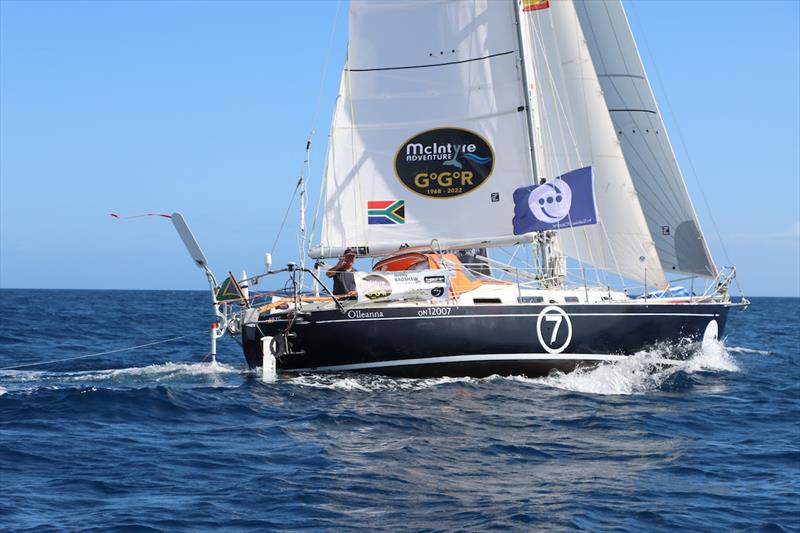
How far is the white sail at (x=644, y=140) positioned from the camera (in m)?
21.8

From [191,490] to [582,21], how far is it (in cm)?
1832

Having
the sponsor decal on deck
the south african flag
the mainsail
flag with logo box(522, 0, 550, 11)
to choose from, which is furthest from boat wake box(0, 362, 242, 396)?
flag with logo box(522, 0, 550, 11)

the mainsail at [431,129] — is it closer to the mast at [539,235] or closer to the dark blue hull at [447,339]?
the mast at [539,235]

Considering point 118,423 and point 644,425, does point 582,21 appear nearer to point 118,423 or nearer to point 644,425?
point 644,425

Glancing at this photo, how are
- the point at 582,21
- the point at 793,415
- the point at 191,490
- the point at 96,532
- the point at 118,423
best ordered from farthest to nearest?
the point at 582,21
the point at 793,415
the point at 118,423
the point at 191,490
the point at 96,532

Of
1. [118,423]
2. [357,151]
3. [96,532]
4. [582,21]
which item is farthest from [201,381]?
[582,21]

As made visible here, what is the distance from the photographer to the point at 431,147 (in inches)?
768

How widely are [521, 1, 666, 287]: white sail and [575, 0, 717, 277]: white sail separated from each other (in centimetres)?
202

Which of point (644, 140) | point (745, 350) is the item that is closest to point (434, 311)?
point (644, 140)

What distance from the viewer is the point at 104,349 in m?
24.8

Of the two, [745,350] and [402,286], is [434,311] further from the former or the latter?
[745,350]

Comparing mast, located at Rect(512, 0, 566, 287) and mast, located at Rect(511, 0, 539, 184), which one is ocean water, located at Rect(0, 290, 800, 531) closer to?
mast, located at Rect(512, 0, 566, 287)

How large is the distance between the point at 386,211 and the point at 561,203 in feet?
11.9

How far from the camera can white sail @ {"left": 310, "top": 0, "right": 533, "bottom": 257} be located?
63.8 ft
